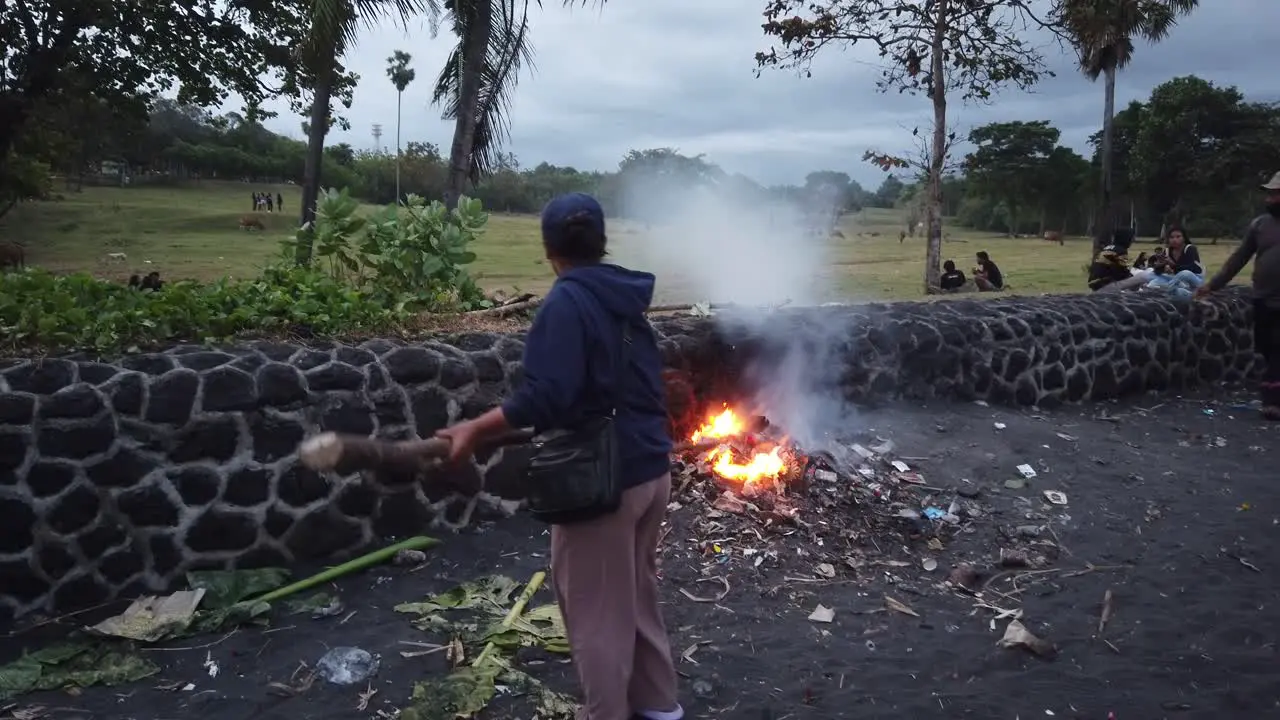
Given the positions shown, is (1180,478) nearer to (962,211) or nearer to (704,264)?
(704,264)

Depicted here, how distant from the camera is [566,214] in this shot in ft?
9.62

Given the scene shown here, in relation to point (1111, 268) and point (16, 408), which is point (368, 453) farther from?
point (1111, 268)

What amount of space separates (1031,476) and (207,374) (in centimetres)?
571

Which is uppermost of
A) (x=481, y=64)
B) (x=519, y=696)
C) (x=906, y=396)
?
(x=481, y=64)

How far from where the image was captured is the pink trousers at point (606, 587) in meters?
2.94

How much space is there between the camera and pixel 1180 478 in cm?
701

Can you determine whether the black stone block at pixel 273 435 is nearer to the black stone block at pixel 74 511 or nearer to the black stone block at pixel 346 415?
the black stone block at pixel 346 415

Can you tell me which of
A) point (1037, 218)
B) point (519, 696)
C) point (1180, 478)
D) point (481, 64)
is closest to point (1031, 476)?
point (1180, 478)

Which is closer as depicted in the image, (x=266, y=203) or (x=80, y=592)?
(x=80, y=592)

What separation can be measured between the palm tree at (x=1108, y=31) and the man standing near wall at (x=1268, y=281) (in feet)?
29.0

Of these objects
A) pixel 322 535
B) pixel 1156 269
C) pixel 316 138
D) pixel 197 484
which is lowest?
pixel 322 535

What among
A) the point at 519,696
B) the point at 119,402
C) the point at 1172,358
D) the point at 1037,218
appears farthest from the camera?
the point at 1037,218

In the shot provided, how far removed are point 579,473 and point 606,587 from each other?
0.45 metres

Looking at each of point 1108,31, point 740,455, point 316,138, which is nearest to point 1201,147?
point 1108,31
